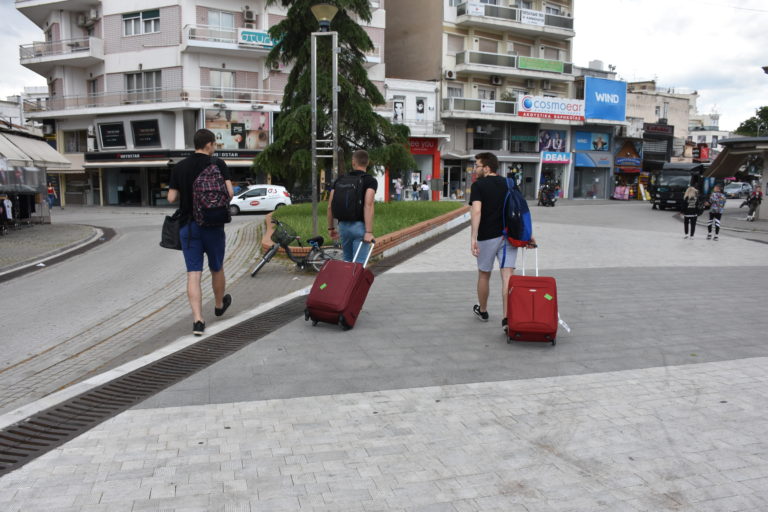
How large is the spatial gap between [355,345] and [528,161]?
42416 mm

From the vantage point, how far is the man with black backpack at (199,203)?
6230 mm

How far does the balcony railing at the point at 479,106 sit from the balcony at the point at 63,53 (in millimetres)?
21056

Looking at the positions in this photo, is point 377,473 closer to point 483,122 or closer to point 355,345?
point 355,345

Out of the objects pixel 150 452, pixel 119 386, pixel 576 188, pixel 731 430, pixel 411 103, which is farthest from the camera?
pixel 576 188

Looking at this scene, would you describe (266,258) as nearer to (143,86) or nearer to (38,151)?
(38,151)

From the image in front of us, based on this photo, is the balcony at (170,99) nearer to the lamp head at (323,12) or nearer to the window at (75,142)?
the window at (75,142)

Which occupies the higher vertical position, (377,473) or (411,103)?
(411,103)

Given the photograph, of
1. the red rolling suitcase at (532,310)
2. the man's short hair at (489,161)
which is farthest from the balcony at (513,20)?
the red rolling suitcase at (532,310)

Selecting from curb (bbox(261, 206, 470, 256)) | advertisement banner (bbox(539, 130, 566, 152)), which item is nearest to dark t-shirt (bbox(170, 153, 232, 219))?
curb (bbox(261, 206, 470, 256))

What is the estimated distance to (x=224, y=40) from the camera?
114ft

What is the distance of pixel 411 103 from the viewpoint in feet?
135

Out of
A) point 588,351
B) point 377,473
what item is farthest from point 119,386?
point 588,351

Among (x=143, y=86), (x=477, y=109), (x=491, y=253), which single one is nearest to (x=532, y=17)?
(x=477, y=109)

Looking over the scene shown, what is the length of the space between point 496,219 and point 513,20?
41493 mm
